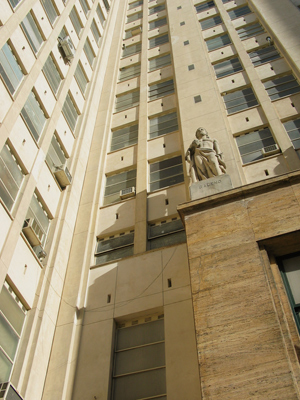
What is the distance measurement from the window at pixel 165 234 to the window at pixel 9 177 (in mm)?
4969

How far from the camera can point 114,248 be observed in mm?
16062

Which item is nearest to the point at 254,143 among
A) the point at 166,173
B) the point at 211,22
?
the point at 166,173

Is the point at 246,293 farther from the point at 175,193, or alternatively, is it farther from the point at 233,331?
the point at 175,193

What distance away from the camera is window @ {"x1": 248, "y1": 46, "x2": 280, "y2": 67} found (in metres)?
23.6

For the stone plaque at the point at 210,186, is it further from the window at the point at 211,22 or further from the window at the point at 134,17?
the window at the point at 134,17

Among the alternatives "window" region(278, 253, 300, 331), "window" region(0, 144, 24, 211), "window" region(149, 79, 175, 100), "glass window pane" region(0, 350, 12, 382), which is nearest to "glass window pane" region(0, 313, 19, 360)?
"glass window pane" region(0, 350, 12, 382)

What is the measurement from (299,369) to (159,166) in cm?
1211

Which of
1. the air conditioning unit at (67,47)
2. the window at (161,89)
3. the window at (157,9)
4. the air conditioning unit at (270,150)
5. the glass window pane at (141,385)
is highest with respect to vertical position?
the window at (157,9)

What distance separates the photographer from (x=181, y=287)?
13.2m

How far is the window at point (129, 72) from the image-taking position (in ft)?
91.0

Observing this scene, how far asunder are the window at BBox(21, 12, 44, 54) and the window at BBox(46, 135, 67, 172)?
4.39 meters

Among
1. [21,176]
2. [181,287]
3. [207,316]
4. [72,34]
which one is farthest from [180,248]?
[72,34]

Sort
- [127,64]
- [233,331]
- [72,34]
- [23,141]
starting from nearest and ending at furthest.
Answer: [233,331]
[23,141]
[72,34]
[127,64]

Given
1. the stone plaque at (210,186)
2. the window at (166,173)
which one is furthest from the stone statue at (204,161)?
the window at (166,173)
